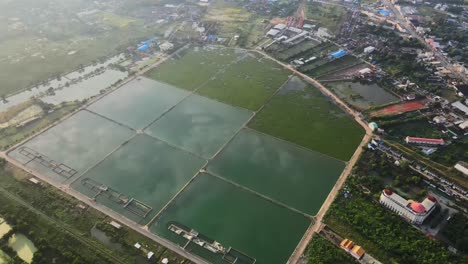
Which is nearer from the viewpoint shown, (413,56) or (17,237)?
(17,237)

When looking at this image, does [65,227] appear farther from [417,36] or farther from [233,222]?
[417,36]

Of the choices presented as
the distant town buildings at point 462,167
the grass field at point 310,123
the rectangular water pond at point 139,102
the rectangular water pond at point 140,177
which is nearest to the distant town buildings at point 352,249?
the grass field at point 310,123

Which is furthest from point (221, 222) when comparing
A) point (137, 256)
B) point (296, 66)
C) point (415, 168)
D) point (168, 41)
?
point (168, 41)

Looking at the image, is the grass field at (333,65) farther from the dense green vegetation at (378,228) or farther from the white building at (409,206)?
the white building at (409,206)

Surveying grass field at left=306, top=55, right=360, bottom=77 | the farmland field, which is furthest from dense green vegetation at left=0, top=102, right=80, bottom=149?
grass field at left=306, top=55, right=360, bottom=77

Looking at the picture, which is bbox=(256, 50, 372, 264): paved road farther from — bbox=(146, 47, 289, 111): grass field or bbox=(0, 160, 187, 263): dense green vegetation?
bbox=(0, 160, 187, 263): dense green vegetation

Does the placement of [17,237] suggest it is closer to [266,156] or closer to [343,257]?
[266,156]
